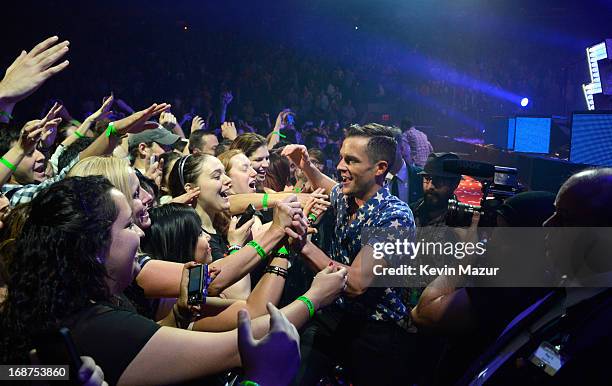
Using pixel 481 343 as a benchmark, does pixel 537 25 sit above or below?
above

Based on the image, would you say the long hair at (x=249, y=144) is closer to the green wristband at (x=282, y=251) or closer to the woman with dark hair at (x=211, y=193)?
the woman with dark hair at (x=211, y=193)

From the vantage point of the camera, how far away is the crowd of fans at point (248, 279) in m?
1.37

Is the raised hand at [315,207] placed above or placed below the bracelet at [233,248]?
above

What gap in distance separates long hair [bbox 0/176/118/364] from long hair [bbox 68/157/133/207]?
2.37 ft

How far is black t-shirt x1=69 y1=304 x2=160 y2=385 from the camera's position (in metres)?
1.35

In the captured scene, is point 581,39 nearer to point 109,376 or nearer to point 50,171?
point 50,171

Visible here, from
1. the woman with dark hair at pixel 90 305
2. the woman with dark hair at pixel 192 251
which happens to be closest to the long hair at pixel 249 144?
the woman with dark hair at pixel 192 251

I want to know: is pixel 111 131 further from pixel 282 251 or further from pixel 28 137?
pixel 282 251

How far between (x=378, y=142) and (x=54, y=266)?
2.09 metres

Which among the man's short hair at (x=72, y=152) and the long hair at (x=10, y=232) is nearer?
the long hair at (x=10, y=232)

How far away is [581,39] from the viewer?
56.0 feet

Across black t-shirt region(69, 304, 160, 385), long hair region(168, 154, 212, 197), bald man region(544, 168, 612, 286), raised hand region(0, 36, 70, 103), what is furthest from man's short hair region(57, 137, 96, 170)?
bald man region(544, 168, 612, 286)

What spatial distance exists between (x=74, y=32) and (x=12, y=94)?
936 centimetres

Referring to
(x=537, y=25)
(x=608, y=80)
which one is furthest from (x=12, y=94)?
(x=537, y=25)
